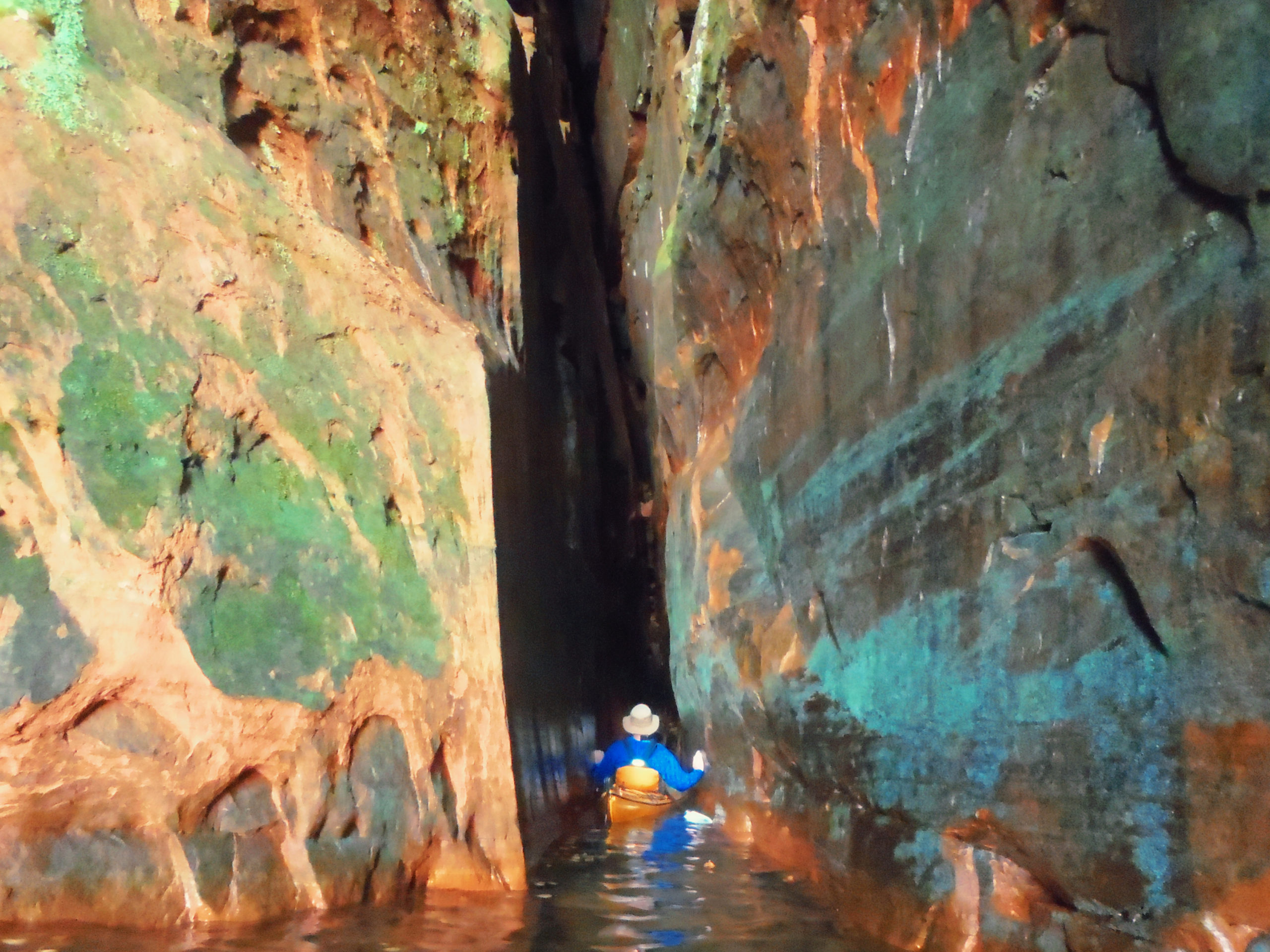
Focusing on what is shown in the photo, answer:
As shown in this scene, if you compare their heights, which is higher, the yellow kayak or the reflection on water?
the reflection on water

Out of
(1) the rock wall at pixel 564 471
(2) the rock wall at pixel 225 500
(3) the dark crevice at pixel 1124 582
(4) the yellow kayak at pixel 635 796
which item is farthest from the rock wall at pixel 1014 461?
(4) the yellow kayak at pixel 635 796

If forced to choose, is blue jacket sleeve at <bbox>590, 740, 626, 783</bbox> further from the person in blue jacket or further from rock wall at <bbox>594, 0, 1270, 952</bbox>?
rock wall at <bbox>594, 0, 1270, 952</bbox>

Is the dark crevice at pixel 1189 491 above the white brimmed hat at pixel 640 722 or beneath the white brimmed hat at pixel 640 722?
above

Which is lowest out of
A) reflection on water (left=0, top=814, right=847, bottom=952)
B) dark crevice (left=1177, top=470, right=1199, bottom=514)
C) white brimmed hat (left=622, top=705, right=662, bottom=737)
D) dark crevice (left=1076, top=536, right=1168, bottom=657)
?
reflection on water (left=0, top=814, right=847, bottom=952)

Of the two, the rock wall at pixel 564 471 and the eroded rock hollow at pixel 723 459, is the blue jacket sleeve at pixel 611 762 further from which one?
the eroded rock hollow at pixel 723 459

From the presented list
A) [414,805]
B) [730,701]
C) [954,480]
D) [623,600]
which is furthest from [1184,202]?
[623,600]

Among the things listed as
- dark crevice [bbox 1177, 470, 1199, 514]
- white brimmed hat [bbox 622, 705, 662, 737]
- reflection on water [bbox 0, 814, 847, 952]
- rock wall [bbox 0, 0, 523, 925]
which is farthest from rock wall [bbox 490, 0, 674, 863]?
dark crevice [bbox 1177, 470, 1199, 514]

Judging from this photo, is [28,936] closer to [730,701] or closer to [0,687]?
[0,687]

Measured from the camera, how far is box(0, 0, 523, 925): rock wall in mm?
4281

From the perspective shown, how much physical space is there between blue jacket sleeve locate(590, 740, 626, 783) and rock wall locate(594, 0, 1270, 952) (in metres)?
2.99

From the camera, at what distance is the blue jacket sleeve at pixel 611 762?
29.5 ft

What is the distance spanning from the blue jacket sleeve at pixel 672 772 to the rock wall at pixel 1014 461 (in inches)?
90.4

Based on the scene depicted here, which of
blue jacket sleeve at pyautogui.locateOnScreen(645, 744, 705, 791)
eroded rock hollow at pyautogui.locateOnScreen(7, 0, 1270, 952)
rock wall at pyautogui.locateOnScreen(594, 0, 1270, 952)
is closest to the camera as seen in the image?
rock wall at pyautogui.locateOnScreen(594, 0, 1270, 952)

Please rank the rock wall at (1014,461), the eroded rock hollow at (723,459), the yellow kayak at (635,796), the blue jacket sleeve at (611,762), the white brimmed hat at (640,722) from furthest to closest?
the blue jacket sleeve at (611,762) → the white brimmed hat at (640,722) → the yellow kayak at (635,796) → the eroded rock hollow at (723,459) → the rock wall at (1014,461)
